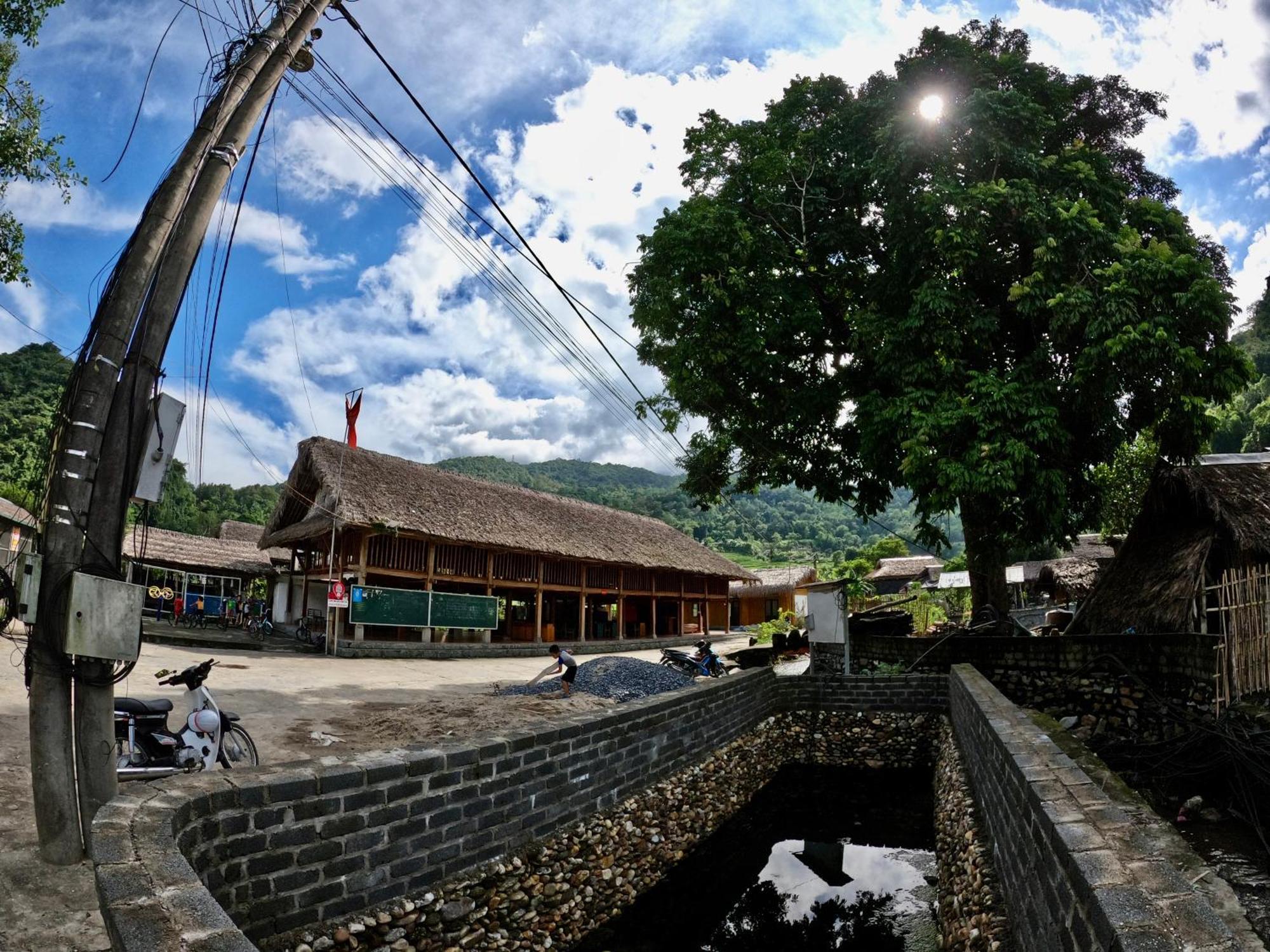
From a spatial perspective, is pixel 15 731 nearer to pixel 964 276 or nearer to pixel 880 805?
pixel 880 805

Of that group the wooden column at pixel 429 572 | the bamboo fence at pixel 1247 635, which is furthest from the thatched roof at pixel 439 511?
the bamboo fence at pixel 1247 635

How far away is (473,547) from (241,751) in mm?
13631

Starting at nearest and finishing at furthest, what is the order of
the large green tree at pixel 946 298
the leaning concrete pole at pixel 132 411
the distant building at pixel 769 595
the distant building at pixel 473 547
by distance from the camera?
the leaning concrete pole at pixel 132 411 < the large green tree at pixel 946 298 < the distant building at pixel 473 547 < the distant building at pixel 769 595

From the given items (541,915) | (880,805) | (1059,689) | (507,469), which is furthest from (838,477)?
(507,469)

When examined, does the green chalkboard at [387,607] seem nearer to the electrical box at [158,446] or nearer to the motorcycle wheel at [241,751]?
the motorcycle wheel at [241,751]

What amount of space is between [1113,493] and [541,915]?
2133 centimetres

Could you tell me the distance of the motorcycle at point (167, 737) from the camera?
15.4ft

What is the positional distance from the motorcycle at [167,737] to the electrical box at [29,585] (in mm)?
1355

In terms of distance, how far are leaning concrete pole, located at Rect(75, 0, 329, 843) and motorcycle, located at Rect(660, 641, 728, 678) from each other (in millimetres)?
10801

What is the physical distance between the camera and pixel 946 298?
10.6 metres

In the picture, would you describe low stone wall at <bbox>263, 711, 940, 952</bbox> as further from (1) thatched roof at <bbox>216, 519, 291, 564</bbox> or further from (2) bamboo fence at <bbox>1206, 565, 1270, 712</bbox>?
(1) thatched roof at <bbox>216, 519, 291, 564</bbox>

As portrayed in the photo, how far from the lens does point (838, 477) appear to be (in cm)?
1423

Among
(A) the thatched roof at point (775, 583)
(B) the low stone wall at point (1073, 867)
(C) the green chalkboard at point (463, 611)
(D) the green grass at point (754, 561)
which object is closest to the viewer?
→ (B) the low stone wall at point (1073, 867)

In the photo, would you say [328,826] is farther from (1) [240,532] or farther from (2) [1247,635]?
(1) [240,532]
